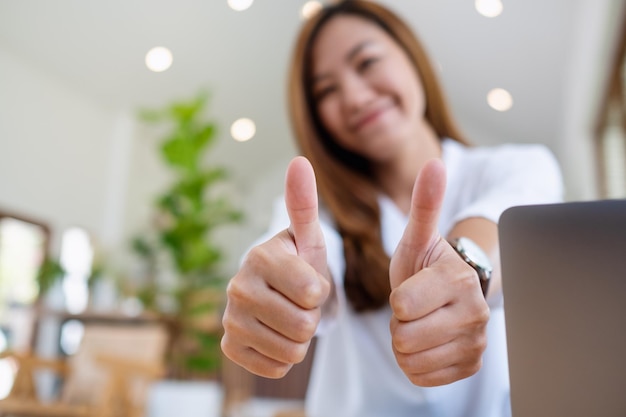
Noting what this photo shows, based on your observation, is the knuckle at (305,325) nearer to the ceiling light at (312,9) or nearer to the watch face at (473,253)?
the watch face at (473,253)

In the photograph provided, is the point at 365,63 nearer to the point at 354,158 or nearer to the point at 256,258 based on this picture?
the point at 354,158

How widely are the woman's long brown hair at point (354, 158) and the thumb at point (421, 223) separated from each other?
210mm

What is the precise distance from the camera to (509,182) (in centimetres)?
43

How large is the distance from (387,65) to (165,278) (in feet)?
13.2

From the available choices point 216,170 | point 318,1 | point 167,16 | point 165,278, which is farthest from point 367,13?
point 165,278

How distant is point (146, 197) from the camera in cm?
460

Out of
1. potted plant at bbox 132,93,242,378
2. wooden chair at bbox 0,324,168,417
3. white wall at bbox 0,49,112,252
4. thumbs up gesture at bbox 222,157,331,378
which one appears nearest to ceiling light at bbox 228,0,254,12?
thumbs up gesture at bbox 222,157,331,378

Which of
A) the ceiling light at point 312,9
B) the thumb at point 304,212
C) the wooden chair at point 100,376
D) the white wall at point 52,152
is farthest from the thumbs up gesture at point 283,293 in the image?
the white wall at point 52,152

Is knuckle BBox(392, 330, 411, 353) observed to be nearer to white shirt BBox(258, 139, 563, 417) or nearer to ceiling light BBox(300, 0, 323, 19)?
white shirt BBox(258, 139, 563, 417)

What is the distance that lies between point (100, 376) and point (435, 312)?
196 cm

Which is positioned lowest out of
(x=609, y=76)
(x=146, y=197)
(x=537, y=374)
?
(x=537, y=374)

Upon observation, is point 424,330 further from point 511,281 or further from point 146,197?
point 146,197

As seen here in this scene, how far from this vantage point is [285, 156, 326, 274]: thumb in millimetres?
208

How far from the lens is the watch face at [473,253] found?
252 mm
